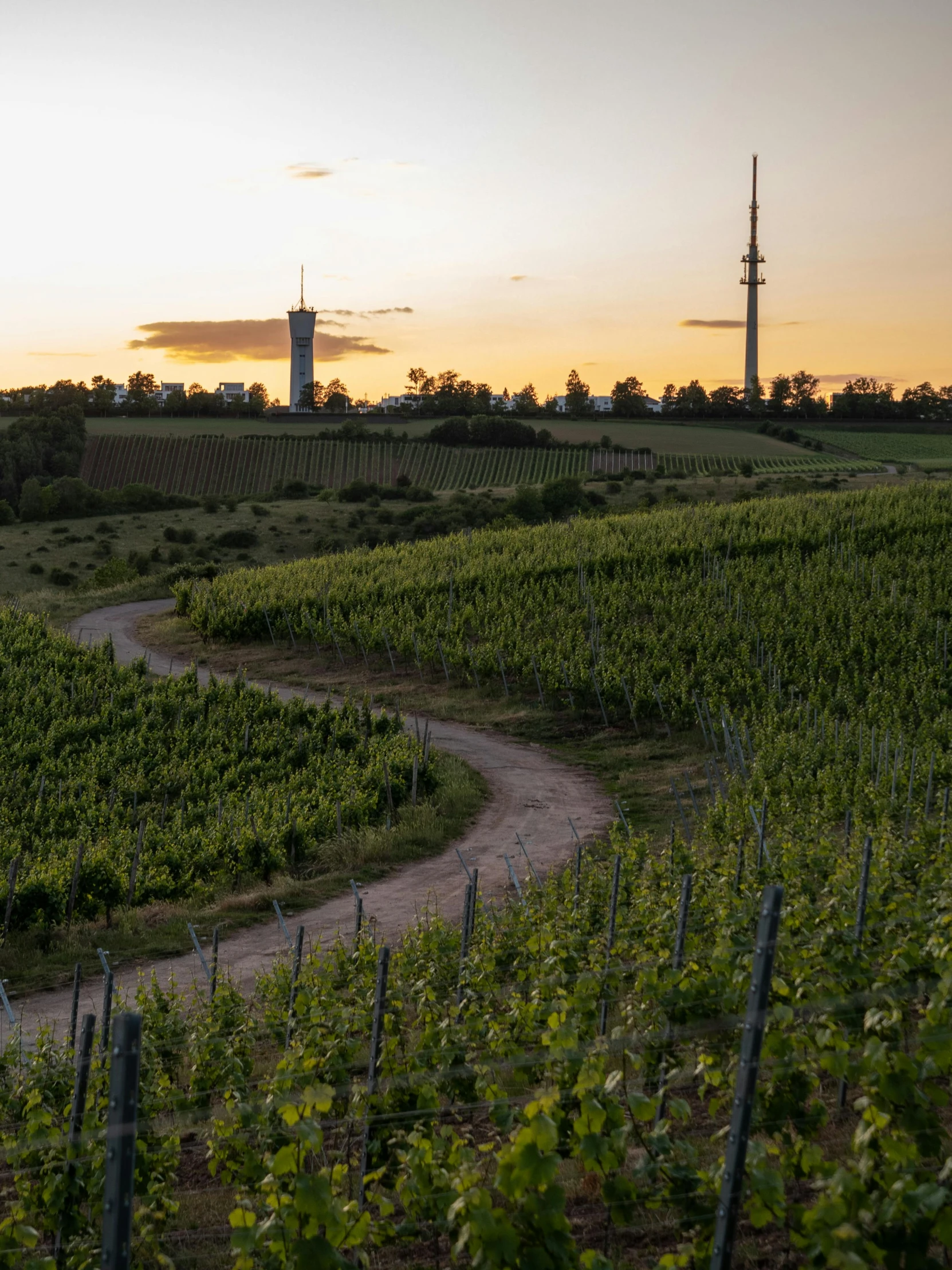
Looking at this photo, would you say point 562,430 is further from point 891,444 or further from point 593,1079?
point 593,1079

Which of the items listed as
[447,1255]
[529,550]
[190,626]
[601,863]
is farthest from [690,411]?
[447,1255]

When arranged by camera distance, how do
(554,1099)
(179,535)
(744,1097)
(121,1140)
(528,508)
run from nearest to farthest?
(121,1140)
(744,1097)
(554,1099)
(179,535)
(528,508)

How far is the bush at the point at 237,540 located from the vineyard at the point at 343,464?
Result: 21111 millimetres

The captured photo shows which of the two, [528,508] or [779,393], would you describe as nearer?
Result: [528,508]

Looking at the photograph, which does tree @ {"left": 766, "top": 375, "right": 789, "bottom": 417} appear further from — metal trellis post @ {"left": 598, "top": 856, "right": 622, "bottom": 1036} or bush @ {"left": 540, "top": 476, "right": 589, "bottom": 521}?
metal trellis post @ {"left": 598, "top": 856, "right": 622, "bottom": 1036}

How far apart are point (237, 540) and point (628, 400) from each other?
70.1 metres

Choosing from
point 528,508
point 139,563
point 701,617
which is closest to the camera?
point 701,617

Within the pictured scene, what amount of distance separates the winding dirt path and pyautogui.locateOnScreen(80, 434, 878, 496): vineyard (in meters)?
55.5

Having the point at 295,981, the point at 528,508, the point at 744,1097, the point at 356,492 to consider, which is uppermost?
the point at 356,492

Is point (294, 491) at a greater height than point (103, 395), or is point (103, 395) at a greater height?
point (103, 395)

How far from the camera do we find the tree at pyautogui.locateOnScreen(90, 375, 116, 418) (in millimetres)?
113125

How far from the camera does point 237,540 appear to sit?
54.6m

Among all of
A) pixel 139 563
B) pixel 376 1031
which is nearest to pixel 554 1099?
pixel 376 1031

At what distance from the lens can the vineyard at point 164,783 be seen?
13812mm
